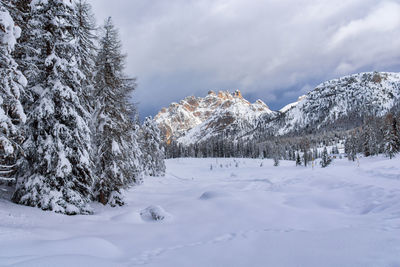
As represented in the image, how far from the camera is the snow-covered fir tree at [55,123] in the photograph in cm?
910

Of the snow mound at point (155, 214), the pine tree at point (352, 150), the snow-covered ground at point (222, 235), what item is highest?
the pine tree at point (352, 150)

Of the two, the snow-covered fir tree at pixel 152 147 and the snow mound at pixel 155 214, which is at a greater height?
the snow-covered fir tree at pixel 152 147

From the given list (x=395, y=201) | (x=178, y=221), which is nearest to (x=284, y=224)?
(x=178, y=221)

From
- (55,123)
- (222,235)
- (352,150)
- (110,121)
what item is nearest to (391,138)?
(352,150)

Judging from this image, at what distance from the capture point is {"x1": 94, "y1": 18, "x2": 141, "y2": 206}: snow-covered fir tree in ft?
41.7

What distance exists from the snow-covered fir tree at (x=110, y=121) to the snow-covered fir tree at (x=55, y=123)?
203cm

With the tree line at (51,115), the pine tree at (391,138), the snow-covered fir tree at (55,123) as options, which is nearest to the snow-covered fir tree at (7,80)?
the tree line at (51,115)

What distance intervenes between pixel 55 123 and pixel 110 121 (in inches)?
139

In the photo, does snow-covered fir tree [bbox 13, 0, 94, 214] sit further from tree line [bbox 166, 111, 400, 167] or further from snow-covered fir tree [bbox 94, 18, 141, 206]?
tree line [bbox 166, 111, 400, 167]

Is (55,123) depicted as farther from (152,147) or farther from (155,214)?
(152,147)

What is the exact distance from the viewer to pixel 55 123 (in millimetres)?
9672

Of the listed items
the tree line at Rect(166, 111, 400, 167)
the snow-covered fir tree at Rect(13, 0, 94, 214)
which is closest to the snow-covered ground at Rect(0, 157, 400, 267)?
the snow-covered fir tree at Rect(13, 0, 94, 214)

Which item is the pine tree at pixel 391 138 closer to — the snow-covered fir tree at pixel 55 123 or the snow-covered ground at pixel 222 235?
the snow-covered ground at pixel 222 235

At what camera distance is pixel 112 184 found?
42.3 feet
